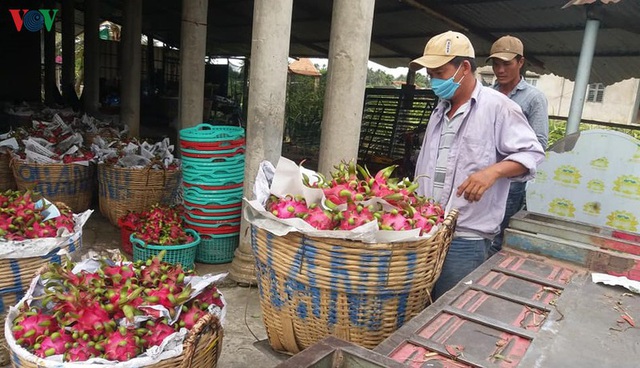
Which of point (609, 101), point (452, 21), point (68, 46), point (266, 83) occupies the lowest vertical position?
point (266, 83)

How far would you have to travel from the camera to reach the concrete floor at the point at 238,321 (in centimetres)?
304

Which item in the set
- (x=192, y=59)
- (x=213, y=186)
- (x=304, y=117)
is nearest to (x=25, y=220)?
(x=213, y=186)

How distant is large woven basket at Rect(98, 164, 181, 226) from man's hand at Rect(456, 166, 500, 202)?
3.93 m

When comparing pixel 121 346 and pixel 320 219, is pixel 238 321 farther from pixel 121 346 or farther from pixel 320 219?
pixel 320 219

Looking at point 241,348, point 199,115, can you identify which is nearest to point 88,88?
point 199,115

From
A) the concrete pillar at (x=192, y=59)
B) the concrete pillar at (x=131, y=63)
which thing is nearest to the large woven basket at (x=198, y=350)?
the concrete pillar at (x=192, y=59)

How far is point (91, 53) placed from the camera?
32.1 ft

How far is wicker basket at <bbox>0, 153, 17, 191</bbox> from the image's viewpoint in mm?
5488

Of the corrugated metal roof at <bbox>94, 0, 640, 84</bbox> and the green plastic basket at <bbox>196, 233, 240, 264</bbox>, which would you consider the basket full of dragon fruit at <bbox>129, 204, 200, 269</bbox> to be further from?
the corrugated metal roof at <bbox>94, 0, 640, 84</bbox>

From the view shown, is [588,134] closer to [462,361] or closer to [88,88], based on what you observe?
[462,361]

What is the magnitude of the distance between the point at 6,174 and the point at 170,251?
3.04 m

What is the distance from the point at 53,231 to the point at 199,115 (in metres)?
3.40

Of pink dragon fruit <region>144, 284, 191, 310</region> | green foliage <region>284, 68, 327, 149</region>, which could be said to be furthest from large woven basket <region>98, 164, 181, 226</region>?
green foliage <region>284, 68, 327, 149</region>

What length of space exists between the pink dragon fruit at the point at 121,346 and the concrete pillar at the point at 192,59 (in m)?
4.42
